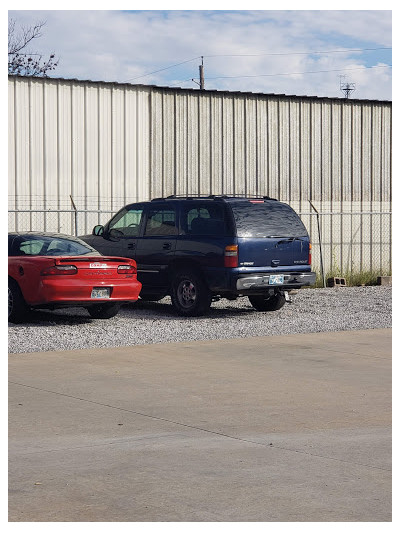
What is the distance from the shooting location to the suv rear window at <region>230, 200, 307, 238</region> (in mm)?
17422

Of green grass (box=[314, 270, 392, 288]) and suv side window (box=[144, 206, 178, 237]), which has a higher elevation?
suv side window (box=[144, 206, 178, 237])

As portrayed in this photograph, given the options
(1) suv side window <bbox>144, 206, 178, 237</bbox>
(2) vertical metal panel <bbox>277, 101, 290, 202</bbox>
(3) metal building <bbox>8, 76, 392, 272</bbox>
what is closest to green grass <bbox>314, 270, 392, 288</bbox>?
(3) metal building <bbox>8, 76, 392, 272</bbox>

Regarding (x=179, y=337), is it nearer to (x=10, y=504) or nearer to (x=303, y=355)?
(x=303, y=355)

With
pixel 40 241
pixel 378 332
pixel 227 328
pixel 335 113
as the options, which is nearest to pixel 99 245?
pixel 40 241

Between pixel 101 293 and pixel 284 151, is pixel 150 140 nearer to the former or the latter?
pixel 284 151

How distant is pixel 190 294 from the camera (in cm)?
1791

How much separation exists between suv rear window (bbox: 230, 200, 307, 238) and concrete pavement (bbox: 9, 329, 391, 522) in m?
3.80

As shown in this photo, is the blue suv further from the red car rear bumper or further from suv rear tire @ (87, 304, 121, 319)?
the red car rear bumper

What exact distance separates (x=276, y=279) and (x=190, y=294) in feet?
4.90

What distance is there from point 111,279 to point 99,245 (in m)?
3.06

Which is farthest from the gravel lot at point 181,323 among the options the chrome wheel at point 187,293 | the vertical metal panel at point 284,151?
the vertical metal panel at point 284,151

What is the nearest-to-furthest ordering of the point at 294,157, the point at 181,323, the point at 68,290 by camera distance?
1. the point at 68,290
2. the point at 181,323
3. the point at 294,157

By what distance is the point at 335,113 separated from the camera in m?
27.7

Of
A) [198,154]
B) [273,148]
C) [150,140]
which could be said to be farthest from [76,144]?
[273,148]
